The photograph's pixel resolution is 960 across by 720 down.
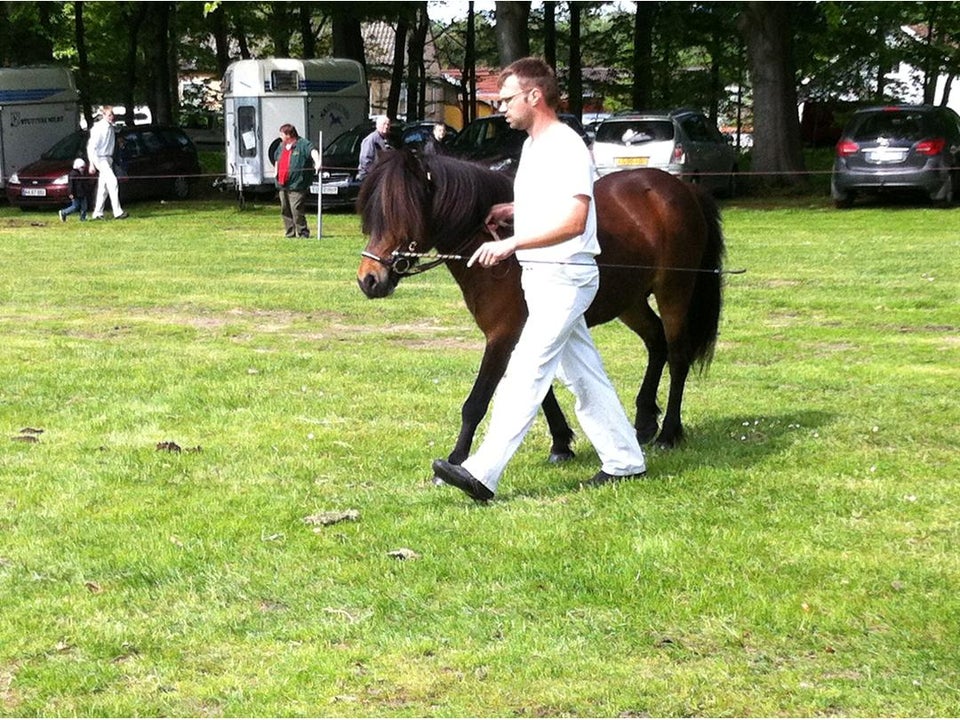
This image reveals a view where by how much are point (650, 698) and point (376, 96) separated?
76702 millimetres

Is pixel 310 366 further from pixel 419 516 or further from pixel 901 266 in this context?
pixel 901 266

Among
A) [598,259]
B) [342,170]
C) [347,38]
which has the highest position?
[347,38]

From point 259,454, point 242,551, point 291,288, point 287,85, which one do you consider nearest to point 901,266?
point 291,288

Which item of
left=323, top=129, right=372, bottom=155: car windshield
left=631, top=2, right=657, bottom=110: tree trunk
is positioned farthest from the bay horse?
left=631, top=2, right=657, bottom=110: tree trunk

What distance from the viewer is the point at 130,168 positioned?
33406 mm

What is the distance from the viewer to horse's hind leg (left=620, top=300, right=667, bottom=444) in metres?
8.92

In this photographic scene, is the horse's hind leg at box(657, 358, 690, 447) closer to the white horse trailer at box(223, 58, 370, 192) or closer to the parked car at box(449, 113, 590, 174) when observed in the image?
the parked car at box(449, 113, 590, 174)

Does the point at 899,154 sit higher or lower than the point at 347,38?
lower

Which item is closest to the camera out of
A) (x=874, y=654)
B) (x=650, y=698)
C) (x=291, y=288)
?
(x=650, y=698)

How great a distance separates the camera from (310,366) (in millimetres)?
11422

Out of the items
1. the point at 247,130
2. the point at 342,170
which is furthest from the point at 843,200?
the point at 247,130

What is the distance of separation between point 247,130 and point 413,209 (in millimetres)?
27491

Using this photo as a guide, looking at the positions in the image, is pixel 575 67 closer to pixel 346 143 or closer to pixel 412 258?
pixel 346 143

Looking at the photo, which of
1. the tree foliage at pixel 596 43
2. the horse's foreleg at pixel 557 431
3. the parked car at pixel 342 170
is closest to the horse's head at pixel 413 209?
the horse's foreleg at pixel 557 431
